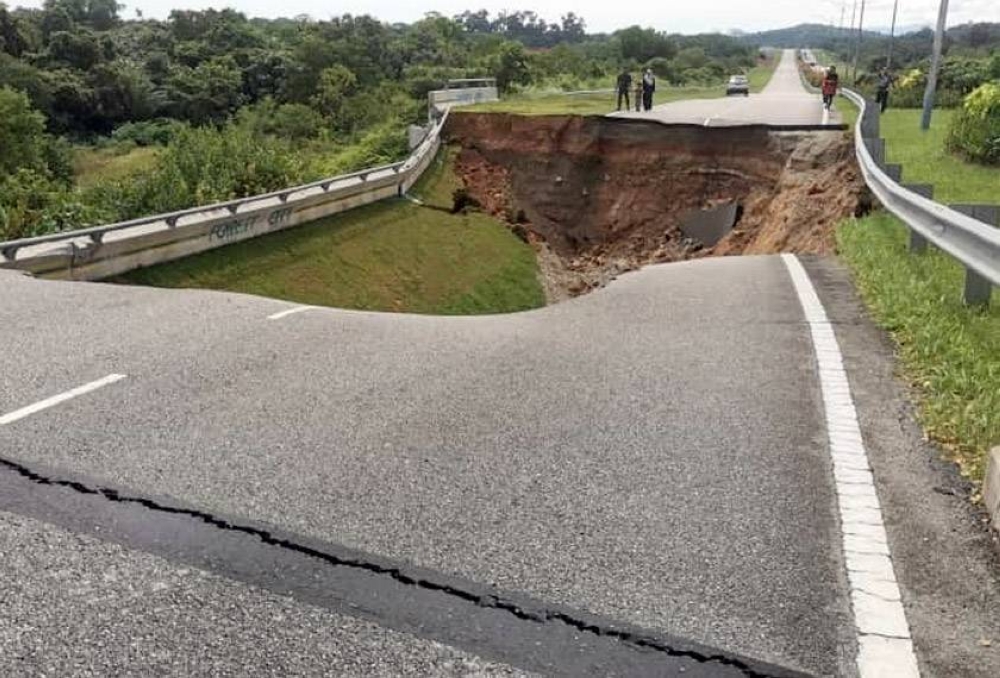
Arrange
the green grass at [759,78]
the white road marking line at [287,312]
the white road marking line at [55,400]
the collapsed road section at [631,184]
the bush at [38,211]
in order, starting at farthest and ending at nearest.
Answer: the green grass at [759,78] < the collapsed road section at [631,184] < the bush at [38,211] < the white road marking line at [287,312] < the white road marking line at [55,400]

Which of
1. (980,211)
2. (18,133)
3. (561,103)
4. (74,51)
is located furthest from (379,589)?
(74,51)

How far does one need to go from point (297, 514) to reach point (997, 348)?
4.80 m

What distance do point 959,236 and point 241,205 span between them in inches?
498

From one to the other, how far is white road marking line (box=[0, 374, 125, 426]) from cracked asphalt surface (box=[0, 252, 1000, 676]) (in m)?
0.09

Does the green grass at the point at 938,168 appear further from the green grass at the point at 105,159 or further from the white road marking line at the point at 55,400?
the green grass at the point at 105,159

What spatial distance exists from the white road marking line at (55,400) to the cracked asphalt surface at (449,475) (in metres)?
0.09

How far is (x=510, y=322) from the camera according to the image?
8250mm

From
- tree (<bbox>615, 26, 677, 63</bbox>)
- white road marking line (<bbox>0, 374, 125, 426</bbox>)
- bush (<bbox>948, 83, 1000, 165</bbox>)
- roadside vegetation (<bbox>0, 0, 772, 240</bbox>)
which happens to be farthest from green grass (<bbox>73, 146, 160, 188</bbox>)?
tree (<bbox>615, 26, 677, 63</bbox>)

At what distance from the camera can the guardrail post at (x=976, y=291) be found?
286 inches

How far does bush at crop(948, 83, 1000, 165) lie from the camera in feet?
57.3

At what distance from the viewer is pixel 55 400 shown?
5.28m

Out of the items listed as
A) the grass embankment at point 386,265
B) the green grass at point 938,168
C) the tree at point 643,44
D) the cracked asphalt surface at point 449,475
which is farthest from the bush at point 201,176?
the tree at point 643,44

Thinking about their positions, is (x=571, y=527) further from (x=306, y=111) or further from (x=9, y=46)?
(x=9, y=46)

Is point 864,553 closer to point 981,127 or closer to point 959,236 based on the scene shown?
point 959,236
